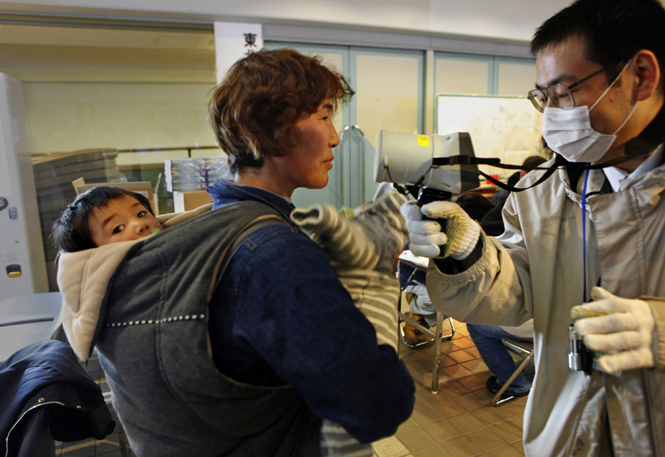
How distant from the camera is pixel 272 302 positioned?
636mm

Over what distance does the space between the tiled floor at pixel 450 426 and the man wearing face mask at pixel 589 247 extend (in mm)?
1204

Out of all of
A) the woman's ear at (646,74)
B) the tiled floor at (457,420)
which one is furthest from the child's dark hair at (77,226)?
the tiled floor at (457,420)

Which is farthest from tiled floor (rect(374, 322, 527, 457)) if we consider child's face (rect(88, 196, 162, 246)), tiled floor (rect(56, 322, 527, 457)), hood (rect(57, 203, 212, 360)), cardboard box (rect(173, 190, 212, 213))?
cardboard box (rect(173, 190, 212, 213))

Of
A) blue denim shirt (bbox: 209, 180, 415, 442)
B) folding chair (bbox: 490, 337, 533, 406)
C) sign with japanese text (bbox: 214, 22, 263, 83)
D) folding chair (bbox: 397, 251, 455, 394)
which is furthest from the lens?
sign with japanese text (bbox: 214, 22, 263, 83)

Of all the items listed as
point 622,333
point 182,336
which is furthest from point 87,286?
point 622,333

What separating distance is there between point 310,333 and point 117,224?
712mm

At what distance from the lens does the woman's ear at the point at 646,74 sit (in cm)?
87

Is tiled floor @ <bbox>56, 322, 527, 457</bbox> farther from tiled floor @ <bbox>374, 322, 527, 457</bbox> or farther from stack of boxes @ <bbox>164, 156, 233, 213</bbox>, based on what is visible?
stack of boxes @ <bbox>164, 156, 233, 213</bbox>

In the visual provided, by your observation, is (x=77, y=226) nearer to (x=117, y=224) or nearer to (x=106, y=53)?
(x=117, y=224)

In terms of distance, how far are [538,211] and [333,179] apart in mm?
3603

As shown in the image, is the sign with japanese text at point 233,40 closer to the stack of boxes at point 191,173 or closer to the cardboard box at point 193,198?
the stack of boxes at point 191,173

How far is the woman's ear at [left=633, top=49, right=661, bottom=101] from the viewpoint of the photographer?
2.84 ft

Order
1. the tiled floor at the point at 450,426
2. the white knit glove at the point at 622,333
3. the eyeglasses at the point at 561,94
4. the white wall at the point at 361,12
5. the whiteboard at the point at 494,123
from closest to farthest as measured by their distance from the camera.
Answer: the white knit glove at the point at 622,333
the eyeglasses at the point at 561,94
the tiled floor at the point at 450,426
the white wall at the point at 361,12
the whiteboard at the point at 494,123

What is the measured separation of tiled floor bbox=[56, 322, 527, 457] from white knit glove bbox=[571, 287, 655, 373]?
5.15 feet
